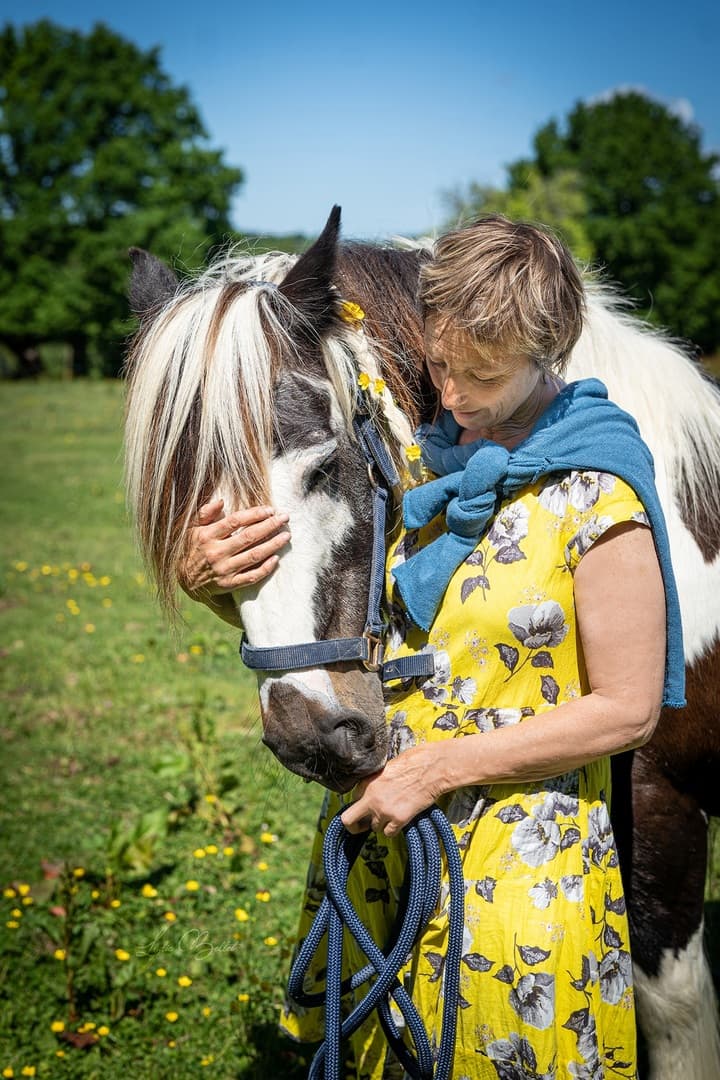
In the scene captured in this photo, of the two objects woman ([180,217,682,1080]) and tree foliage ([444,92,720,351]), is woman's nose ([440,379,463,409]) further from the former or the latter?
tree foliage ([444,92,720,351])

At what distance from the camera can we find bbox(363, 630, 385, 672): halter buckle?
168 cm

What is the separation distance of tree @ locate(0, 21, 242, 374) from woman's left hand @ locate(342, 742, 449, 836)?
34.5 m

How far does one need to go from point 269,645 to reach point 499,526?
0.51 metres

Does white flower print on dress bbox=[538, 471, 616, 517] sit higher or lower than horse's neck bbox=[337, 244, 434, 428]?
lower

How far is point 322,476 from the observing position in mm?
1731

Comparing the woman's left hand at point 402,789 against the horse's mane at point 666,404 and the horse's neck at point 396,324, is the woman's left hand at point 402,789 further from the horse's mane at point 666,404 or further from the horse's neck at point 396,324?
the horse's mane at point 666,404

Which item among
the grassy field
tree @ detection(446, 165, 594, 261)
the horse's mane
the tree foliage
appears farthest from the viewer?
the tree foliage

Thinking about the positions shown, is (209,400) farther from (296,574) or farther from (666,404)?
(666,404)

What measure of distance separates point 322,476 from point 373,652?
39 cm

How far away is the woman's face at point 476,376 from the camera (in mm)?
1518

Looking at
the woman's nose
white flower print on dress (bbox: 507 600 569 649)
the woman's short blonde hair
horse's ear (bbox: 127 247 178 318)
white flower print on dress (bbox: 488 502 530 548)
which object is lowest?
white flower print on dress (bbox: 507 600 569 649)

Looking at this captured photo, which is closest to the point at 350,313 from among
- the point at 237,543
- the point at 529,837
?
the point at 237,543

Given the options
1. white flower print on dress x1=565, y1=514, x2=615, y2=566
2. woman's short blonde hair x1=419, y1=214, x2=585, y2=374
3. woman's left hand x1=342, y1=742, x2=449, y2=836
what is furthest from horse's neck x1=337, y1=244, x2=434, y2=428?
woman's left hand x1=342, y1=742, x2=449, y2=836

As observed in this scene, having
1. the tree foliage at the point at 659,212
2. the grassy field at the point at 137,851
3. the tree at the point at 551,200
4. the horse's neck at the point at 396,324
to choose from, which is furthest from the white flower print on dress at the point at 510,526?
the tree foliage at the point at 659,212
